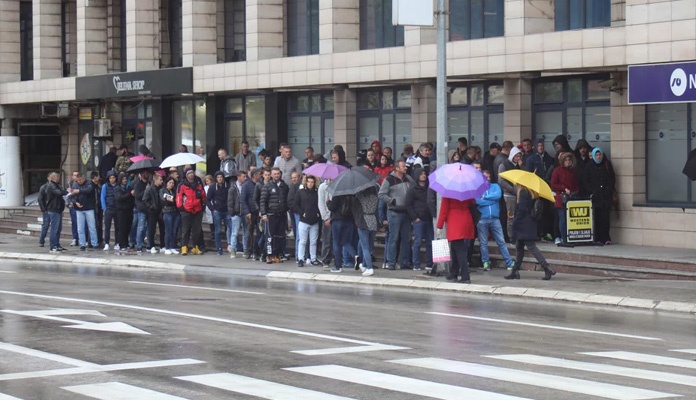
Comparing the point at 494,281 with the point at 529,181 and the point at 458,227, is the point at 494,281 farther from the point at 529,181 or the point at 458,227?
the point at 529,181

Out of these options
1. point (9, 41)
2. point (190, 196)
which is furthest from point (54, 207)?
point (9, 41)

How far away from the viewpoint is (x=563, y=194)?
82.0 feet

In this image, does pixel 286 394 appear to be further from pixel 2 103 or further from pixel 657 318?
pixel 2 103

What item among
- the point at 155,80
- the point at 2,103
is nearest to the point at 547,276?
the point at 155,80

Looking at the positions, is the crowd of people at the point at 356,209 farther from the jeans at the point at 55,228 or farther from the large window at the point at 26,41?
the large window at the point at 26,41

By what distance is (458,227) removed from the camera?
2167cm

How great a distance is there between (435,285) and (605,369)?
372 inches

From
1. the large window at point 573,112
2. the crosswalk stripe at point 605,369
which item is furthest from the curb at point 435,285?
the large window at point 573,112

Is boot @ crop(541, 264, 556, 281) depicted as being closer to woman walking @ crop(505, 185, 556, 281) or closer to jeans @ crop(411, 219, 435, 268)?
woman walking @ crop(505, 185, 556, 281)

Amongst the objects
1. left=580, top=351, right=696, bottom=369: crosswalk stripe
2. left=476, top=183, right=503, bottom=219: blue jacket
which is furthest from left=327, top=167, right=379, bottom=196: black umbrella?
left=580, top=351, right=696, bottom=369: crosswalk stripe

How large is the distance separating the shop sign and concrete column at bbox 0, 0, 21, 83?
16.2 ft

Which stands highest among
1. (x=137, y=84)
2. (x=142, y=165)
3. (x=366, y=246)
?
(x=137, y=84)

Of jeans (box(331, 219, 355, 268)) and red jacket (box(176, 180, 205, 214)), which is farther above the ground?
red jacket (box(176, 180, 205, 214))

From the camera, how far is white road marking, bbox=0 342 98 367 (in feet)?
41.8
